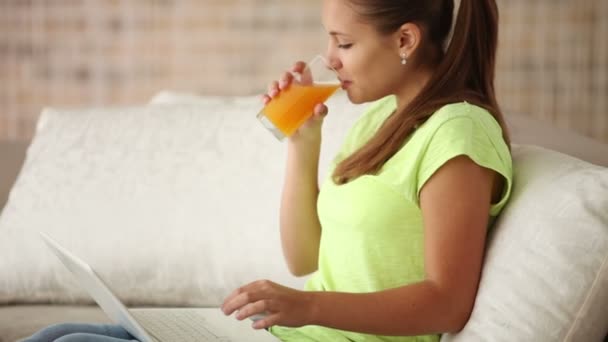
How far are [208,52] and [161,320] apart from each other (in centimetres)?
162

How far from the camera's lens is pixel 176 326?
4.87 ft

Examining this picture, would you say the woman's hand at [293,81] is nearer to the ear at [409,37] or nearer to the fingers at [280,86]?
the fingers at [280,86]

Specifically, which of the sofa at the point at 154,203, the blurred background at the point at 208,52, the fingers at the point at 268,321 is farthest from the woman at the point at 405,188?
the blurred background at the point at 208,52

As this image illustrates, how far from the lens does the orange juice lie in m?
1.58

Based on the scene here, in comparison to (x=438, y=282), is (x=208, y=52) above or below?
below

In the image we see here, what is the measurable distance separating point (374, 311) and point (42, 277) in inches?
39.4

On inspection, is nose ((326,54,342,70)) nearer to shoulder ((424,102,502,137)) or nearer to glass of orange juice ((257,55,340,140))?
glass of orange juice ((257,55,340,140))

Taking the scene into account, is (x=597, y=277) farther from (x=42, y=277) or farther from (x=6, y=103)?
(x=6, y=103)

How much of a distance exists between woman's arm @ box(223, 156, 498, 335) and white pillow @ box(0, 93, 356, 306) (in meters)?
0.66

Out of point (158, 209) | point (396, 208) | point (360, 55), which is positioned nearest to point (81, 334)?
point (396, 208)

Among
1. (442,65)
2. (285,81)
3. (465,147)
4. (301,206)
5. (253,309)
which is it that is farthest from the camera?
(301,206)

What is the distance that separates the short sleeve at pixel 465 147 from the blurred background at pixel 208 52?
1.41m

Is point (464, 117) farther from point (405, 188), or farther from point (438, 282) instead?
point (438, 282)

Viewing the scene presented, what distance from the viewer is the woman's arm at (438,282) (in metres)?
1.28
